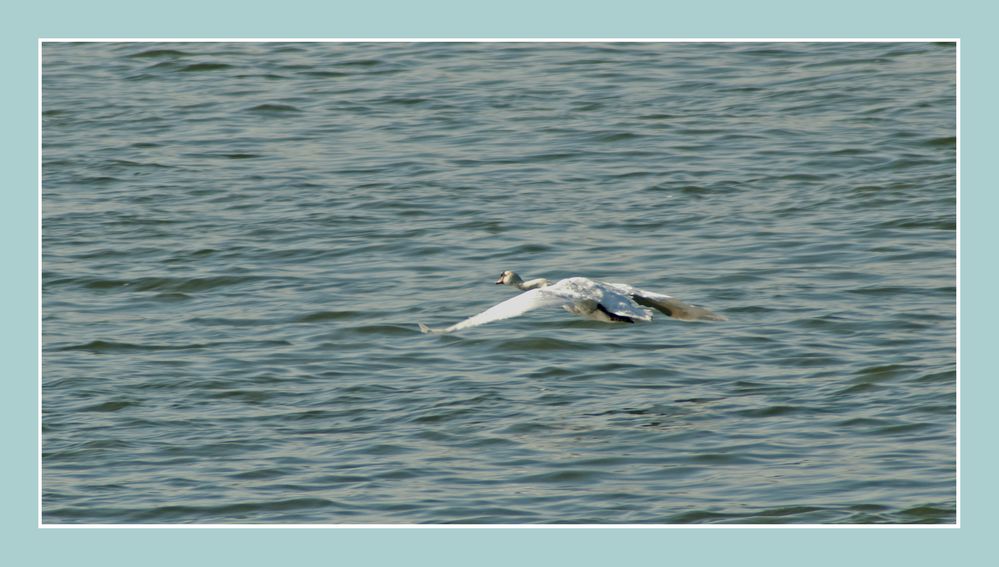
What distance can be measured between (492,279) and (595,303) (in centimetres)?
342

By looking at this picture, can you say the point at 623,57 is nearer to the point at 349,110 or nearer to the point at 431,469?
the point at 349,110

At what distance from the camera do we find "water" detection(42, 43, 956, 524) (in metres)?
9.63

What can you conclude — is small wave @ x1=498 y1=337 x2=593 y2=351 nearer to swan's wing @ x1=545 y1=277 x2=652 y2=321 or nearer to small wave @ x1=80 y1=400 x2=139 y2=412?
swan's wing @ x1=545 y1=277 x2=652 y2=321

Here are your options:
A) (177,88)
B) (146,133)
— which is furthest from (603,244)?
(177,88)

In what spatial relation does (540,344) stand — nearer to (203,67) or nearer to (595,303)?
(595,303)

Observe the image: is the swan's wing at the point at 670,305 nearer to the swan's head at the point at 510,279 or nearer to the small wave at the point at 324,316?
the swan's head at the point at 510,279

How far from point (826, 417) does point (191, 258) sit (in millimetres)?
6718

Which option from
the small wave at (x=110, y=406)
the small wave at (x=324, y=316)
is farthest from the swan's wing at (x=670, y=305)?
the small wave at (x=110, y=406)

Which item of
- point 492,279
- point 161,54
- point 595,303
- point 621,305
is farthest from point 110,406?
point 161,54

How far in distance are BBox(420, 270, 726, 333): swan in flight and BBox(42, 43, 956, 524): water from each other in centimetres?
81

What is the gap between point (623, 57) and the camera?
21.0 metres

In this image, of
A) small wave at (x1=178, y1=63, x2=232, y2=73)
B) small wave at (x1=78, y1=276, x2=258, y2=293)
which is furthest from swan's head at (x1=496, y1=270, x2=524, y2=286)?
small wave at (x1=178, y1=63, x2=232, y2=73)

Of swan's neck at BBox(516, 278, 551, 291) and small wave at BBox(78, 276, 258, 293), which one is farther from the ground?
small wave at BBox(78, 276, 258, 293)

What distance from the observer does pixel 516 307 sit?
9781 mm
